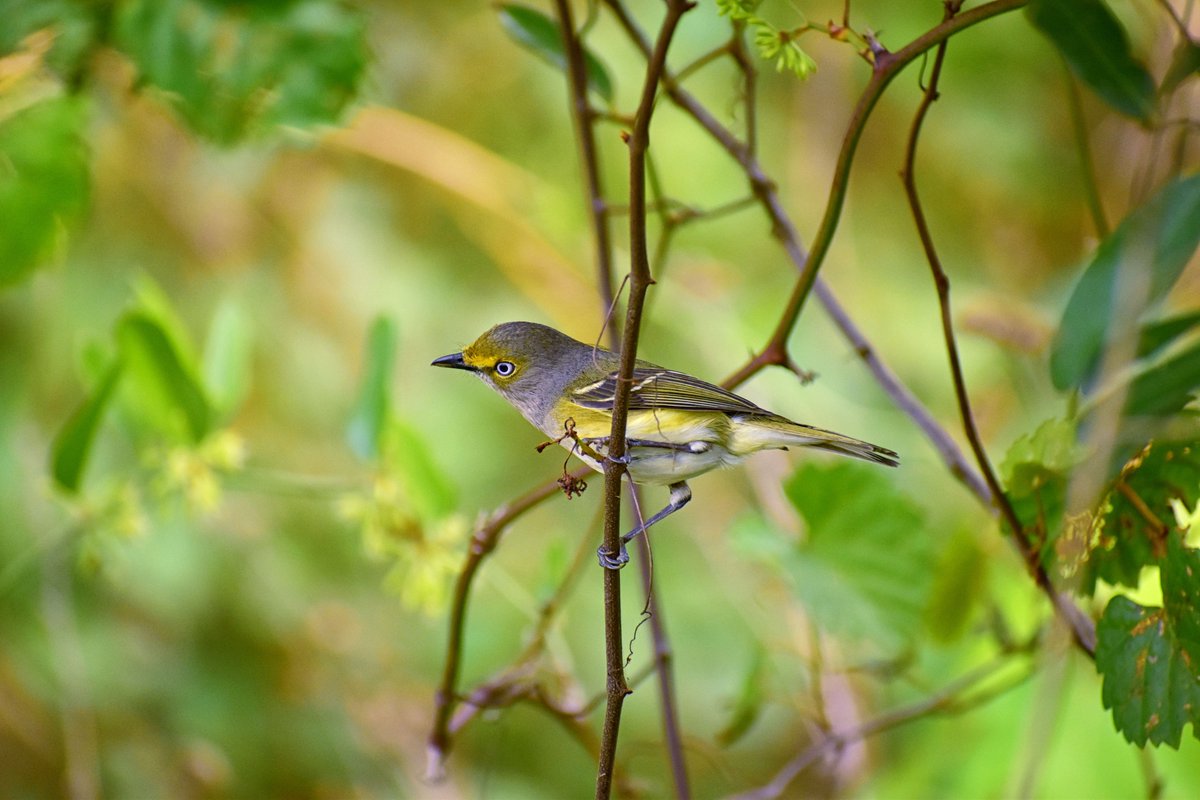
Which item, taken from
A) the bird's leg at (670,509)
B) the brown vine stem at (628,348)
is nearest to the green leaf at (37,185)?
the bird's leg at (670,509)

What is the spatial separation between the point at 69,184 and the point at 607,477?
1.39 m

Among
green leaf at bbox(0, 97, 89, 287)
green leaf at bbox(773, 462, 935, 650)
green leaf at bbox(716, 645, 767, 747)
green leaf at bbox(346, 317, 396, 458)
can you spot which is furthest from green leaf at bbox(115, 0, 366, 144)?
green leaf at bbox(716, 645, 767, 747)

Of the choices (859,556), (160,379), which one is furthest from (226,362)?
(859,556)

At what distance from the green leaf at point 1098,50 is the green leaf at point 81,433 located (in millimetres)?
1602

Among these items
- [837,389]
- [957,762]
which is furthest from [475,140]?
[957,762]

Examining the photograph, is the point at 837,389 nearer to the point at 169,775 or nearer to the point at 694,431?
the point at 694,431

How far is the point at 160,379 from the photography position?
2.05 m

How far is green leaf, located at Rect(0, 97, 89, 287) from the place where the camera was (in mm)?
1973

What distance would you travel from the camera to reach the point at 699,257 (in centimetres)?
373

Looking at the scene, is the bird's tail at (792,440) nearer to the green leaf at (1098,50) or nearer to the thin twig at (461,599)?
the thin twig at (461,599)

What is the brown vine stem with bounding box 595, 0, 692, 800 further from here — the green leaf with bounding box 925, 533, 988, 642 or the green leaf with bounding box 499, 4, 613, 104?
the green leaf with bounding box 925, 533, 988, 642

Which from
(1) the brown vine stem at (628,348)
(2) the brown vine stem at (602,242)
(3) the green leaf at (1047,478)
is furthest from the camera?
(2) the brown vine stem at (602,242)

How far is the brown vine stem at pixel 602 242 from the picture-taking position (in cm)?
183

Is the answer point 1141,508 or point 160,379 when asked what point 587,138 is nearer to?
point 160,379
